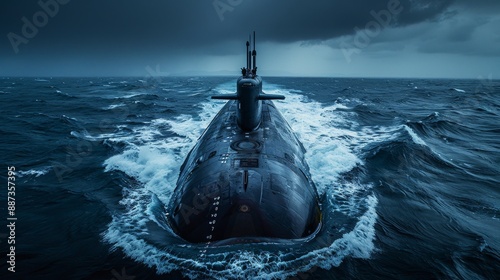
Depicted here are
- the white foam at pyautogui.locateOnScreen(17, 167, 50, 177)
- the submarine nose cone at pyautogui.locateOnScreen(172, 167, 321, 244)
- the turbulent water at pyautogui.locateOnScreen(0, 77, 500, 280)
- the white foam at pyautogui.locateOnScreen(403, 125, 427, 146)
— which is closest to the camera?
the turbulent water at pyautogui.locateOnScreen(0, 77, 500, 280)

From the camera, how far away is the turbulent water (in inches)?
298

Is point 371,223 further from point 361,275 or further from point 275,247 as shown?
point 275,247

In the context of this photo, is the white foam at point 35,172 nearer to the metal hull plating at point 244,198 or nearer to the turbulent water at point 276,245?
the turbulent water at point 276,245

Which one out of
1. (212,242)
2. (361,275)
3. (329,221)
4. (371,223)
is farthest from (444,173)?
(212,242)

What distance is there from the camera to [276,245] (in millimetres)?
7641

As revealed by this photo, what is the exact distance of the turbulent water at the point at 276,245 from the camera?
7.56 meters

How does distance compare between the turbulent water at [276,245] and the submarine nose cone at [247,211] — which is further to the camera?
the submarine nose cone at [247,211]

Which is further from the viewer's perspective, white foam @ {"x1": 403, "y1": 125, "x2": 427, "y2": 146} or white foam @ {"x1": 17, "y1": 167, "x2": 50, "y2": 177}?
white foam @ {"x1": 403, "y1": 125, "x2": 427, "y2": 146}

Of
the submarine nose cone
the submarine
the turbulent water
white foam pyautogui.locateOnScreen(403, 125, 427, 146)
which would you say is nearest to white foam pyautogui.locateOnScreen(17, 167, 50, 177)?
the turbulent water

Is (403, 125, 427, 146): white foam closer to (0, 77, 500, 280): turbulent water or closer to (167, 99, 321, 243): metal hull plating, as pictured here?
(0, 77, 500, 280): turbulent water

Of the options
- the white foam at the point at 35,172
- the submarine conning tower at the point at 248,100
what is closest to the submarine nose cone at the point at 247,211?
the submarine conning tower at the point at 248,100

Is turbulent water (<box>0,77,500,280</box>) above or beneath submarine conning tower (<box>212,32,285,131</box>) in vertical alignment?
beneath

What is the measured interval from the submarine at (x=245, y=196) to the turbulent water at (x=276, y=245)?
43 cm

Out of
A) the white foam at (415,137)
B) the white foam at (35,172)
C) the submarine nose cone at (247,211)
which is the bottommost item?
the white foam at (35,172)
